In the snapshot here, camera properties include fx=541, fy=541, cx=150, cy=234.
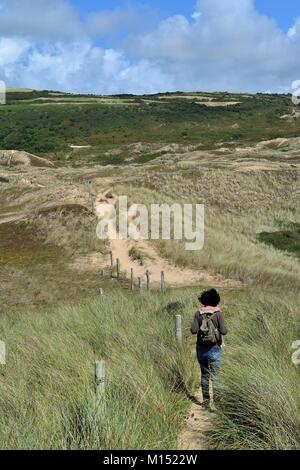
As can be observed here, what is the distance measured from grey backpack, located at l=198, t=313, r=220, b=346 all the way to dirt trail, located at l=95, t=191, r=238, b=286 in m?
15.5

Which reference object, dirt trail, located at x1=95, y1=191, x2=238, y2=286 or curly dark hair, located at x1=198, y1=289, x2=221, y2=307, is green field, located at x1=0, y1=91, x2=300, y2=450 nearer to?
dirt trail, located at x1=95, y1=191, x2=238, y2=286

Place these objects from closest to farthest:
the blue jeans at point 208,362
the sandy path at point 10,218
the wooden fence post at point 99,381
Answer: the wooden fence post at point 99,381, the blue jeans at point 208,362, the sandy path at point 10,218

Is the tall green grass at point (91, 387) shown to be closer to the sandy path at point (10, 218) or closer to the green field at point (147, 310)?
the green field at point (147, 310)

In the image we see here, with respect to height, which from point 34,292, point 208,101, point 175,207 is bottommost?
point 34,292

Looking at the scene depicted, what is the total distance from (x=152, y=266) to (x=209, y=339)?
19.0 meters

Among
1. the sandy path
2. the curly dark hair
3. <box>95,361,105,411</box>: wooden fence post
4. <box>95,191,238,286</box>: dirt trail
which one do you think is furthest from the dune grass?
the sandy path

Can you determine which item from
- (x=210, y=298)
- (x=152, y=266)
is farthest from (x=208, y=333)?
(x=152, y=266)

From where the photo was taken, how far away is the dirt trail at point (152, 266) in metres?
23.3

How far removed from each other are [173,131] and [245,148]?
41.4 meters

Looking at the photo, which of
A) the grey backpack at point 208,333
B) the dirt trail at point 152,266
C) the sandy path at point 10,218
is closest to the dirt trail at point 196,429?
the grey backpack at point 208,333

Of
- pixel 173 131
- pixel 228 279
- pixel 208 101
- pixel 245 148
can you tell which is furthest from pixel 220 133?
pixel 228 279

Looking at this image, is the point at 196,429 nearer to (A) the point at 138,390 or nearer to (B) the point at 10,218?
(A) the point at 138,390

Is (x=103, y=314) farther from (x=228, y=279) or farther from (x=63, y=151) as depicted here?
(x=63, y=151)

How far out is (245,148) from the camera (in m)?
84.0
